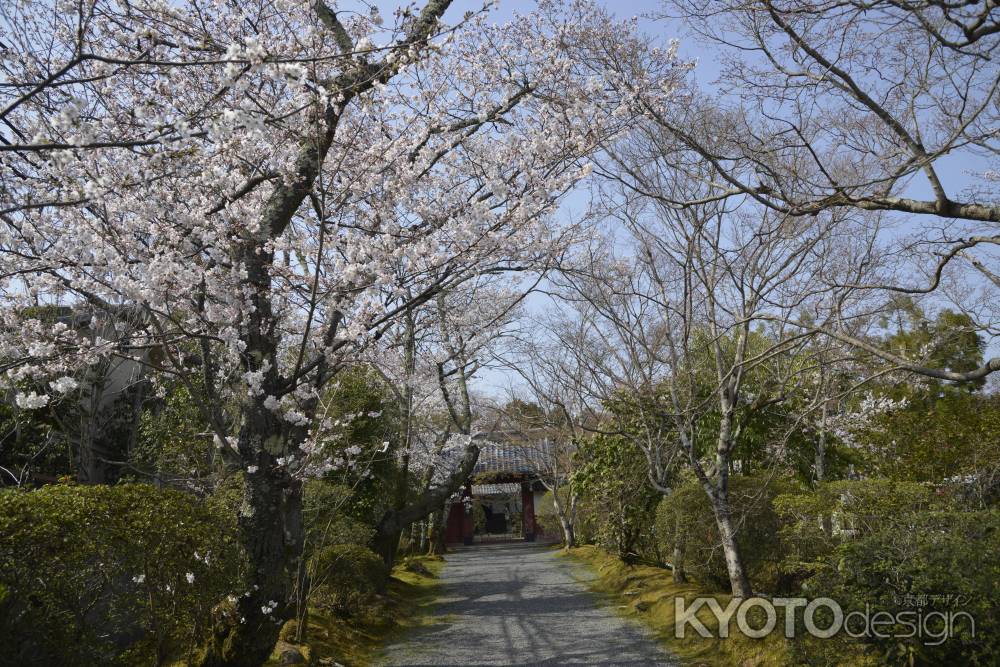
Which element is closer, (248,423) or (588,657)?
(248,423)

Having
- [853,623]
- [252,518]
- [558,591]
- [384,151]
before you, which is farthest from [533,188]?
[558,591]

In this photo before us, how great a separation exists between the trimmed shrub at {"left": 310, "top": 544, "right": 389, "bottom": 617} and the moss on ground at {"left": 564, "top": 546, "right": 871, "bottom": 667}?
3647 mm

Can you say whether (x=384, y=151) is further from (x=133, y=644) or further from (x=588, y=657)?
(x=588, y=657)

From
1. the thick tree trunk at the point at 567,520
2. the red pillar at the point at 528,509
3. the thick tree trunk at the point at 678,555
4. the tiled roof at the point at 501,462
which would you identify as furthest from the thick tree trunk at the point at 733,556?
the red pillar at the point at 528,509

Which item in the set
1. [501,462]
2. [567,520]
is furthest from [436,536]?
[501,462]

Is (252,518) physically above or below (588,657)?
above

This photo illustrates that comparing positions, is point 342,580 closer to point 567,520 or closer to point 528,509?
point 567,520

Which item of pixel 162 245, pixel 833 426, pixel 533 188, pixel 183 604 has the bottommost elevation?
pixel 183 604

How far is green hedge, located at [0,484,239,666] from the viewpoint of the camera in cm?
377

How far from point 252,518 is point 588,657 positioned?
3938mm

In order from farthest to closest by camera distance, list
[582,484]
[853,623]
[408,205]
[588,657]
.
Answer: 1. [582,484]
2. [588,657]
3. [408,205]
4. [853,623]

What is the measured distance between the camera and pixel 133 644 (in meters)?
4.81

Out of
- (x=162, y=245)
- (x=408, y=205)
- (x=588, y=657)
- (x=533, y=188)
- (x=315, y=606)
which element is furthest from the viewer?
(x=315, y=606)

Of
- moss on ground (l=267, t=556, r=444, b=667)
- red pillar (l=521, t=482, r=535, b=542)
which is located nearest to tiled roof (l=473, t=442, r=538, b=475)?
red pillar (l=521, t=482, r=535, b=542)
